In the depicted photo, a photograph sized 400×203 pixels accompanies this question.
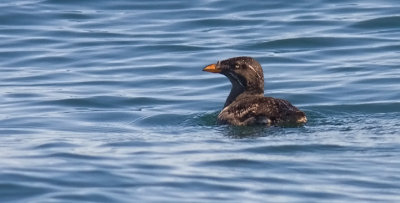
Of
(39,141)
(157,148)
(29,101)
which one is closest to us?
(157,148)

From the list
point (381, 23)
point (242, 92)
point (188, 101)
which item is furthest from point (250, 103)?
point (381, 23)

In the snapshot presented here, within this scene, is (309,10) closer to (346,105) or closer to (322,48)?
(322,48)

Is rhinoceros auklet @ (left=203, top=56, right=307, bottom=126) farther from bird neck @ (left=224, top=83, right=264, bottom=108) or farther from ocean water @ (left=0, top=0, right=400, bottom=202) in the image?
ocean water @ (left=0, top=0, right=400, bottom=202)

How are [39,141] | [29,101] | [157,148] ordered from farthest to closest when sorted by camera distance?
1. [29,101]
2. [39,141]
3. [157,148]

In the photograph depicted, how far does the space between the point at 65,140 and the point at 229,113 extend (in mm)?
2184

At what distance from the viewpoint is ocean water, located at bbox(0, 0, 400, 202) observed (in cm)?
1066

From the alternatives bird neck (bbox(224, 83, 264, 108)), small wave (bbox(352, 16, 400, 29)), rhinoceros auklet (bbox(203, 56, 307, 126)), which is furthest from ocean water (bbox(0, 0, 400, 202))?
bird neck (bbox(224, 83, 264, 108))

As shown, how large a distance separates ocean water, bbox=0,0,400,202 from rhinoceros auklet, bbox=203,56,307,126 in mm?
152

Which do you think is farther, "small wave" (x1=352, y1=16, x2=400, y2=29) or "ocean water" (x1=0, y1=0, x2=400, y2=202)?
"small wave" (x1=352, y1=16, x2=400, y2=29)

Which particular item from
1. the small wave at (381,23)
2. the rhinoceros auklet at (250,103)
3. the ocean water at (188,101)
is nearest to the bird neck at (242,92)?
the rhinoceros auklet at (250,103)

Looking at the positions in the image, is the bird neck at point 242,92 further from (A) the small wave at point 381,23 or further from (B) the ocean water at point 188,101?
(A) the small wave at point 381,23

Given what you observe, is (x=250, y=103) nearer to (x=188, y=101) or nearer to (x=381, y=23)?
(x=188, y=101)

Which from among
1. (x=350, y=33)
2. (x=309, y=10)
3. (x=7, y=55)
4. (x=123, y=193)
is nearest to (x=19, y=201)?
(x=123, y=193)

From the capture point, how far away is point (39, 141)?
13391 mm
